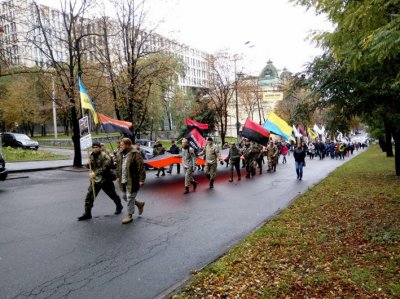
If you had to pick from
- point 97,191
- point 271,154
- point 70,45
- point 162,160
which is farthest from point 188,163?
point 70,45

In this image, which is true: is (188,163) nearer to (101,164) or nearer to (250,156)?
A: (101,164)

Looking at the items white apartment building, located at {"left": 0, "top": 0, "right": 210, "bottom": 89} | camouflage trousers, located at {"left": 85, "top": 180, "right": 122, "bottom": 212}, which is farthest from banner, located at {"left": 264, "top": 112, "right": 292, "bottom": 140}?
camouflage trousers, located at {"left": 85, "top": 180, "right": 122, "bottom": 212}

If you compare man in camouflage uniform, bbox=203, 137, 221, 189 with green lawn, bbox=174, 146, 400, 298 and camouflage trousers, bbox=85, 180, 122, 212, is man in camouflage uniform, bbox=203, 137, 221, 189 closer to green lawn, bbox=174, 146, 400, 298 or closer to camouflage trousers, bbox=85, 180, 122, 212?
green lawn, bbox=174, 146, 400, 298

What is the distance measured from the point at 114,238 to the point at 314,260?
138 inches

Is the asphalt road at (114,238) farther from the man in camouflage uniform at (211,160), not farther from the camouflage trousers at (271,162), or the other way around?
the camouflage trousers at (271,162)

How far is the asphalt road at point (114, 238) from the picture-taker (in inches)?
176

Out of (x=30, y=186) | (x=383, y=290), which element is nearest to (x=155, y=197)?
(x=30, y=186)

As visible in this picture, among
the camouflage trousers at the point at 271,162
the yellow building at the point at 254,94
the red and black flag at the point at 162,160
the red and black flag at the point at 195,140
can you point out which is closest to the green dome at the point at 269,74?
the yellow building at the point at 254,94

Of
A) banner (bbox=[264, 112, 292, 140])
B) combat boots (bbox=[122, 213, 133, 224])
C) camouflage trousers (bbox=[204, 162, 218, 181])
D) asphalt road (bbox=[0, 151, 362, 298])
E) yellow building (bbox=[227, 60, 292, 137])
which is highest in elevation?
yellow building (bbox=[227, 60, 292, 137])

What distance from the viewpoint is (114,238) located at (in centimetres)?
634

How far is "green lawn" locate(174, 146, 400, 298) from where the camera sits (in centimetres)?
408

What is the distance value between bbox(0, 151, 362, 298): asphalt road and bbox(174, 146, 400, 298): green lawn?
0.46 m

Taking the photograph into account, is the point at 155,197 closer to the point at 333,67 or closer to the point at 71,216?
the point at 71,216

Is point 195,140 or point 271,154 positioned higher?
point 195,140
